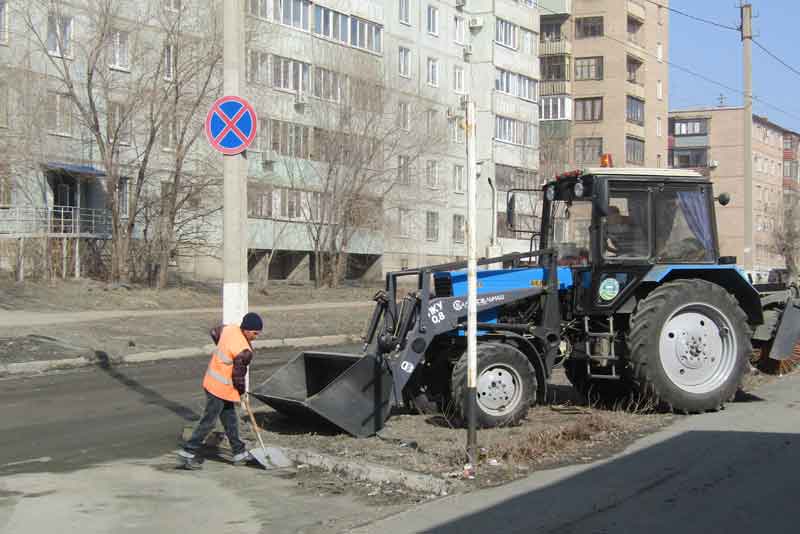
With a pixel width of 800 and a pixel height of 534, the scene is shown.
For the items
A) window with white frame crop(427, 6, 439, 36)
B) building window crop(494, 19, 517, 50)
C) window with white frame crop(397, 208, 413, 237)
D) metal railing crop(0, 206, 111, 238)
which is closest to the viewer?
metal railing crop(0, 206, 111, 238)

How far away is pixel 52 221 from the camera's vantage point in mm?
32969

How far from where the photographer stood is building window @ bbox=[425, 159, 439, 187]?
45781 millimetres

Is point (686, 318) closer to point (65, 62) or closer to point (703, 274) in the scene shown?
point (703, 274)

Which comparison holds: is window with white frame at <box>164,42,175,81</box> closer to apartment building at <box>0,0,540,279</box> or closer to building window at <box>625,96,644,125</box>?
apartment building at <box>0,0,540,279</box>

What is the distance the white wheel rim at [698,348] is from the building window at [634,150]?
193ft

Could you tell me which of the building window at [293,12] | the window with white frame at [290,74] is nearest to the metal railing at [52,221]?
the window with white frame at [290,74]

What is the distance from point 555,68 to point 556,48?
150cm

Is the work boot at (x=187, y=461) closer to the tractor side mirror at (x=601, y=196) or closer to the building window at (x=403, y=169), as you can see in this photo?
the tractor side mirror at (x=601, y=196)

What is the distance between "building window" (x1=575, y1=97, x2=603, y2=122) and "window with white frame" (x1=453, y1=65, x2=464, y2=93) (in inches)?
641

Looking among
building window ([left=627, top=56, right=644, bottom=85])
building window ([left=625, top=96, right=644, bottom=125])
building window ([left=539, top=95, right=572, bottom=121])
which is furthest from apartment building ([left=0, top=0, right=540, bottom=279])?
building window ([left=627, top=56, right=644, bottom=85])

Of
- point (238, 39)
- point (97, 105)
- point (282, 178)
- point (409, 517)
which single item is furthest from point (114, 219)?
point (409, 517)

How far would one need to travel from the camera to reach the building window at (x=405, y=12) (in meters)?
→ 51.2

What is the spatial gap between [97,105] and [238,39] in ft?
71.2

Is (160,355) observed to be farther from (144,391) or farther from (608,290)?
(608,290)
